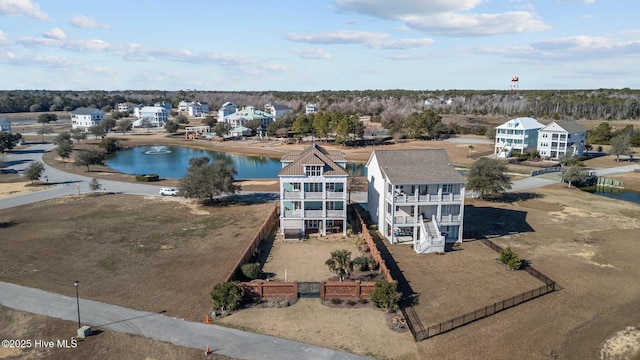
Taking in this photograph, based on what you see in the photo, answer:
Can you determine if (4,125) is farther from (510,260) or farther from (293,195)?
(510,260)

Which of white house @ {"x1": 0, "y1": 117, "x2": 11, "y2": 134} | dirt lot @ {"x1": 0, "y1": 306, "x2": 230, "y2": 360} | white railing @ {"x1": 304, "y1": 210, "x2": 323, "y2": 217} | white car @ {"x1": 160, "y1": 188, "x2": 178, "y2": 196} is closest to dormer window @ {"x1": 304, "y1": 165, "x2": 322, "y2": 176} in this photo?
white railing @ {"x1": 304, "y1": 210, "x2": 323, "y2": 217}

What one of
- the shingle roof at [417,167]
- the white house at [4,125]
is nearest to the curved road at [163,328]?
the shingle roof at [417,167]

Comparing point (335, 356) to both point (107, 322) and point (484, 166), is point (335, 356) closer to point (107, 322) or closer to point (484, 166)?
point (107, 322)

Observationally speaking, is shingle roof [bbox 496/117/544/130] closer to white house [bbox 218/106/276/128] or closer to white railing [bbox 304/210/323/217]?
white railing [bbox 304/210/323/217]

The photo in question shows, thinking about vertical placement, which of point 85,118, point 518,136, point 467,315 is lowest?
point 467,315

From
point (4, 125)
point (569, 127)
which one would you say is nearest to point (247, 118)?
point (4, 125)

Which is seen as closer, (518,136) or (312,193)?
(312,193)

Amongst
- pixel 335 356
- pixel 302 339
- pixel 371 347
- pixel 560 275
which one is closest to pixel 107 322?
pixel 302 339
